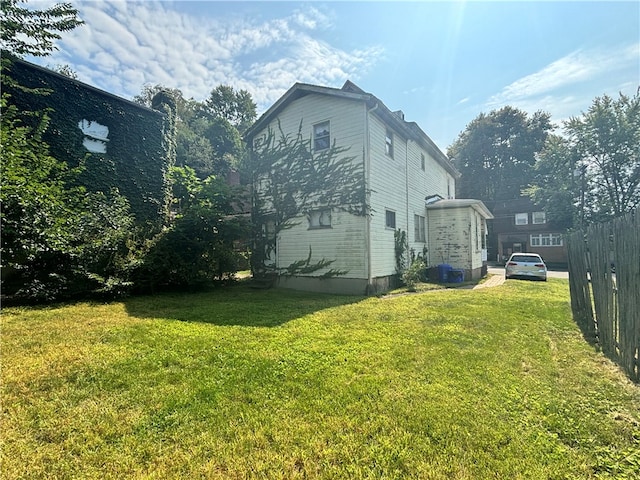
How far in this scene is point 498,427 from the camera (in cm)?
278

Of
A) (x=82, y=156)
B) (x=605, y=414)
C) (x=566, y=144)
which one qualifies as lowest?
(x=605, y=414)

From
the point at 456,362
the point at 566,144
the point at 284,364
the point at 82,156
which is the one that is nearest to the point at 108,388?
the point at 284,364

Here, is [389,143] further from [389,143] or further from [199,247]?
[199,247]

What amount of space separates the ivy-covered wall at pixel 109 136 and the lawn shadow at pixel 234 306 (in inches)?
152

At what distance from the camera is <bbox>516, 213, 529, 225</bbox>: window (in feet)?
129

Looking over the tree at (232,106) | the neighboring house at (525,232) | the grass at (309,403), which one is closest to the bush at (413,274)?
the grass at (309,403)

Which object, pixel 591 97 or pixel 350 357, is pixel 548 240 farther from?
pixel 350 357

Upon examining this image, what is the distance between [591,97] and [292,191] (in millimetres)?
34088

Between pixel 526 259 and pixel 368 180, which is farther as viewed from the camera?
pixel 526 259

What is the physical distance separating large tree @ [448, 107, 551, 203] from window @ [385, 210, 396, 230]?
131ft

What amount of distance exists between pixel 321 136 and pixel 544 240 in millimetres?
37185

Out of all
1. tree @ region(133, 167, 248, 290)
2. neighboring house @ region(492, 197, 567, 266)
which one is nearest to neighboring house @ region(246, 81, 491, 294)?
tree @ region(133, 167, 248, 290)

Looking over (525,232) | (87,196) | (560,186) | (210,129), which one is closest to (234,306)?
(87,196)

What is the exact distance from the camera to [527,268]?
55.3 feet
